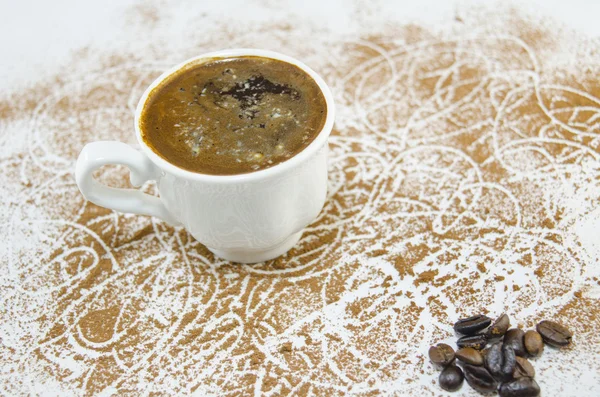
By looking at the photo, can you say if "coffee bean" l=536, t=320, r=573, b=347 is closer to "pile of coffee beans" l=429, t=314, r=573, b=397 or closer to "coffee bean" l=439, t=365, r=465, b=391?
"pile of coffee beans" l=429, t=314, r=573, b=397

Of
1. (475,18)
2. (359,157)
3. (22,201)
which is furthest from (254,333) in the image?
(475,18)

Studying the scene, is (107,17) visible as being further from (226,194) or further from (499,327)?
(499,327)

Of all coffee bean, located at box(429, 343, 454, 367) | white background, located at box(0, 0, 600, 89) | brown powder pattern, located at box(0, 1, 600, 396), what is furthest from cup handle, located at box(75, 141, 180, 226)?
white background, located at box(0, 0, 600, 89)

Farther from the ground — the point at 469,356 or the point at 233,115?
the point at 233,115

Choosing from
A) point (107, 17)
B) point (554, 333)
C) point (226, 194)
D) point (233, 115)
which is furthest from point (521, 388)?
point (107, 17)

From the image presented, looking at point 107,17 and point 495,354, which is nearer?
point 495,354

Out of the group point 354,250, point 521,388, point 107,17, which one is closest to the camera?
point 521,388

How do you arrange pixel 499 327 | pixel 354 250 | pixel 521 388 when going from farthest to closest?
1. pixel 354 250
2. pixel 499 327
3. pixel 521 388
